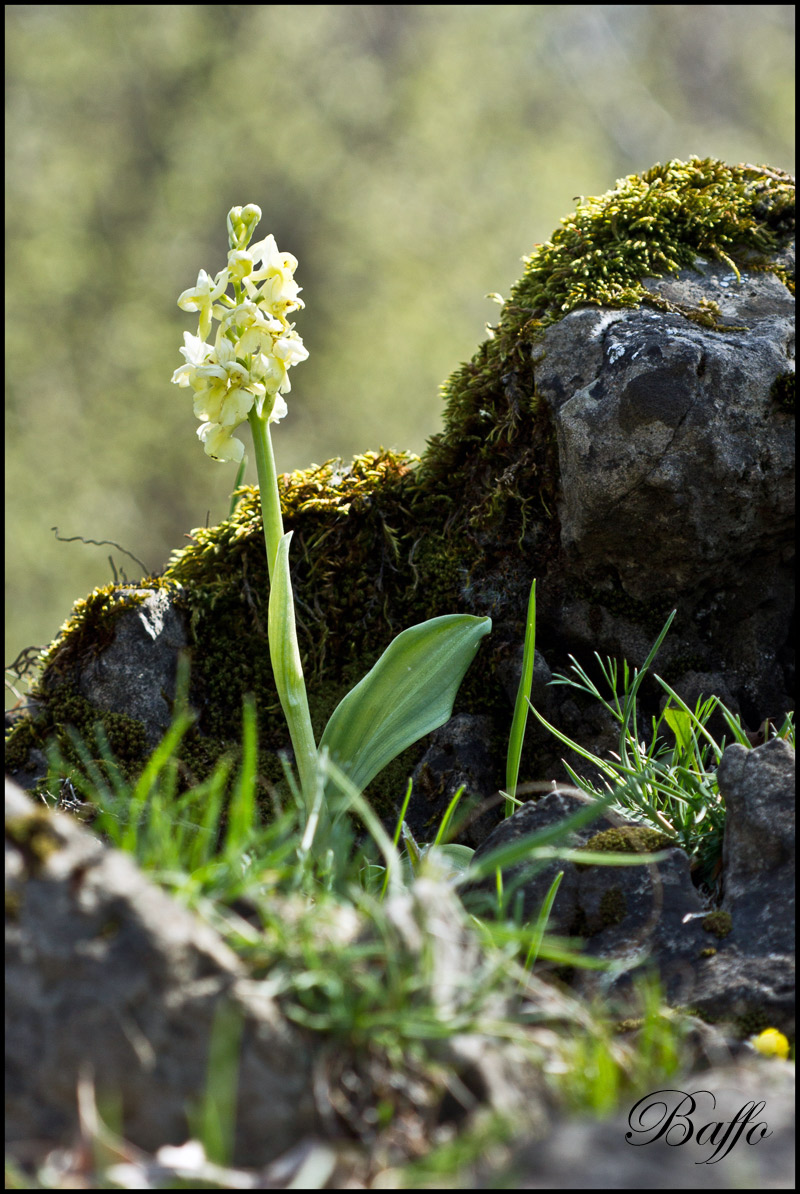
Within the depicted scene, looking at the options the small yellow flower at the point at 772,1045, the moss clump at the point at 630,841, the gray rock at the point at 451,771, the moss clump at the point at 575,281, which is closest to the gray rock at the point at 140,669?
the gray rock at the point at 451,771

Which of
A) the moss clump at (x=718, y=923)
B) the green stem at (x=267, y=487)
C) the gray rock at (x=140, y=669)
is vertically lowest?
the moss clump at (x=718, y=923)

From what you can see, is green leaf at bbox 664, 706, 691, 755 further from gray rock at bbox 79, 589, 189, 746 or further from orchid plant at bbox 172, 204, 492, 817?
gray rock at bbox 79, 589, 189, 746

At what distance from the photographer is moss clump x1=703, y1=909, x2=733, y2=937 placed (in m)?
1.32

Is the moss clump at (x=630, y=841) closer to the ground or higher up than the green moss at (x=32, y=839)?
closer to the ground

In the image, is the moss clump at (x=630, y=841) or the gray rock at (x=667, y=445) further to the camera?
the gray rock at (x=667, y=445)

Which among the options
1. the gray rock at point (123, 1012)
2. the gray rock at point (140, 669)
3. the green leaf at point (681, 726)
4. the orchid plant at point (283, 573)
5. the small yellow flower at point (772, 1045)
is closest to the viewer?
the gray rock at point (123, 1012)

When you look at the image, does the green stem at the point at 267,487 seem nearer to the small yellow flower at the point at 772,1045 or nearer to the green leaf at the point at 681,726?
the green leaf at the point at 681,726

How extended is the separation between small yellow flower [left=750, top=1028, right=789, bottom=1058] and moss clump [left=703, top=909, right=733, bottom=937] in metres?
0.19

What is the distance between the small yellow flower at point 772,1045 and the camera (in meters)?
1.11

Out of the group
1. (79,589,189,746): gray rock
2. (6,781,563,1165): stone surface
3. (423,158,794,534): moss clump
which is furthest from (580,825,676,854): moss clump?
(79,589,189,746): gray rock

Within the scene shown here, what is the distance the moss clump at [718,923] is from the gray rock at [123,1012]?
0.65 metres

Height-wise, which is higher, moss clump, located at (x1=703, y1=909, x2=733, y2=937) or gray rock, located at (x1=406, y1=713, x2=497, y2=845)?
gray rock, located at (x1=406, y1=713, x2=497, y2=845)

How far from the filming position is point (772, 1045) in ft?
3.64

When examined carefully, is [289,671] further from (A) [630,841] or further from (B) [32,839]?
(B) [32,839]
